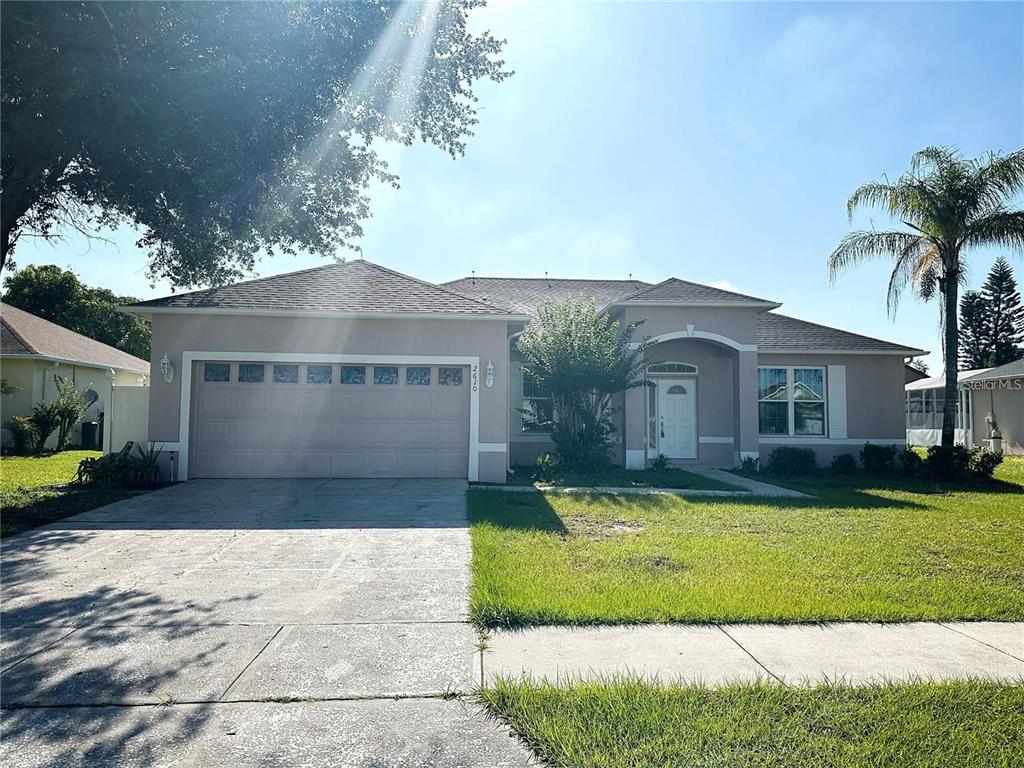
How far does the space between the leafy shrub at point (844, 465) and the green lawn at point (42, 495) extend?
1527cm

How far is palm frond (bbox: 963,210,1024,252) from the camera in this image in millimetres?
13844

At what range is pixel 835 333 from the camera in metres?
16.9

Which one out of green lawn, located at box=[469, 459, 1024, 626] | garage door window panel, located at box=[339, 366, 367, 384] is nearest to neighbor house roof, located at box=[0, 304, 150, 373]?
garage door window panel, located at box=[339, 366, 367, 384]

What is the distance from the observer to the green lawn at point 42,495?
Answer: 8.51 metres

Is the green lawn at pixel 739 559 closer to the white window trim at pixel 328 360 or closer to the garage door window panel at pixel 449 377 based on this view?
the white window trim at pixel 328 360

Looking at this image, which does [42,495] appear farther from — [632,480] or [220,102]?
[632,480]

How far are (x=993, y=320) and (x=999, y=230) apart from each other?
40.6 m

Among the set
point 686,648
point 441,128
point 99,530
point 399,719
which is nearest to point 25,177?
point 99,530

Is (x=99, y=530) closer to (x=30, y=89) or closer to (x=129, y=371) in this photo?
(x=30, y=89)

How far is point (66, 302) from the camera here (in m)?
34.6

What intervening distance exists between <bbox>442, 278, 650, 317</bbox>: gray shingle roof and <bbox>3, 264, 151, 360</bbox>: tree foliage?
23.9m

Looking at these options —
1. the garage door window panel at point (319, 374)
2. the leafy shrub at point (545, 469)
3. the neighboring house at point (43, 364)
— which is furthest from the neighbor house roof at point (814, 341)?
the neighboring house at point (43, 364)

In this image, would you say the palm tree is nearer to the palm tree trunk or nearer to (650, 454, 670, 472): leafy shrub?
the palm tree trunk

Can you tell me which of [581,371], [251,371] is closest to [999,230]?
[581,371]
